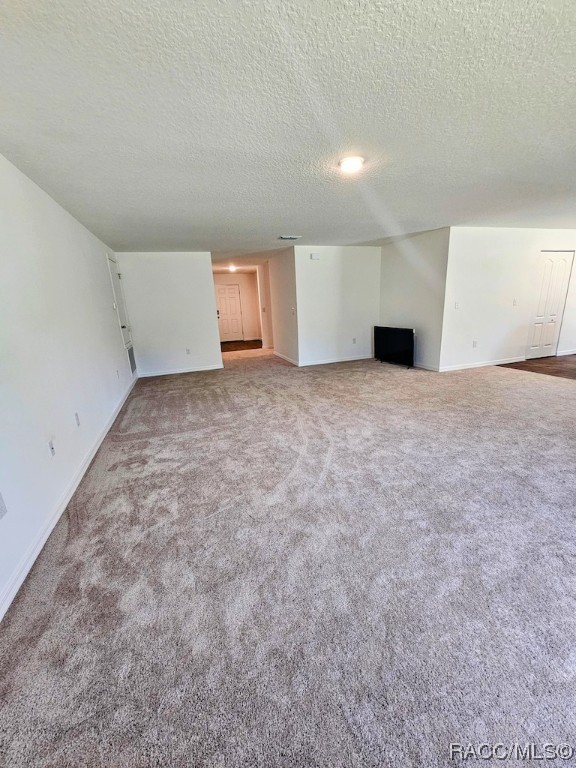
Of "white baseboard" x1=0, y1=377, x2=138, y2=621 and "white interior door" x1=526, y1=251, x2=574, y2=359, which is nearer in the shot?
"white baseboard" x1=0, y1=377, x2=138, y2=621

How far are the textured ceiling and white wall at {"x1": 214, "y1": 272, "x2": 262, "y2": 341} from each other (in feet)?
23.4

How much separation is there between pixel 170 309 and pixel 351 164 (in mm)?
4387

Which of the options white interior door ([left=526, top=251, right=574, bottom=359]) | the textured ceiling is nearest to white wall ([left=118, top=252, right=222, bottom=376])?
the textured ceiling

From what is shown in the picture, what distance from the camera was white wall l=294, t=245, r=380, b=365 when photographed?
18.7 ft

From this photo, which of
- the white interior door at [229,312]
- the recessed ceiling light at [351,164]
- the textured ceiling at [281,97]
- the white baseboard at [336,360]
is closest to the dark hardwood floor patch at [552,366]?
the white baseboard at [336,360]

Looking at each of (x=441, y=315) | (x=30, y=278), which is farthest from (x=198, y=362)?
(x=441, y=315)

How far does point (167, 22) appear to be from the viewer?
1.01 metres

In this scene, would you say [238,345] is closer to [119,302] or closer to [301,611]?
[119,302]

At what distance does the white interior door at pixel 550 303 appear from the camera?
5355mm

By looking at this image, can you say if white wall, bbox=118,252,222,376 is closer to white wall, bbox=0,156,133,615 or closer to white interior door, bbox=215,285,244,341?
white wall, bbox=0,156,133,615

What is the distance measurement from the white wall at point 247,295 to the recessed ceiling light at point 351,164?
25.4 ft

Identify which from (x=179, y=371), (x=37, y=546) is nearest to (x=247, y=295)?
(x=179, y=371)

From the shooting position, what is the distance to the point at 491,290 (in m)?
5.06

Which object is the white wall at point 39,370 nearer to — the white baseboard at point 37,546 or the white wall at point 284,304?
the white baseboard at point 37,546
